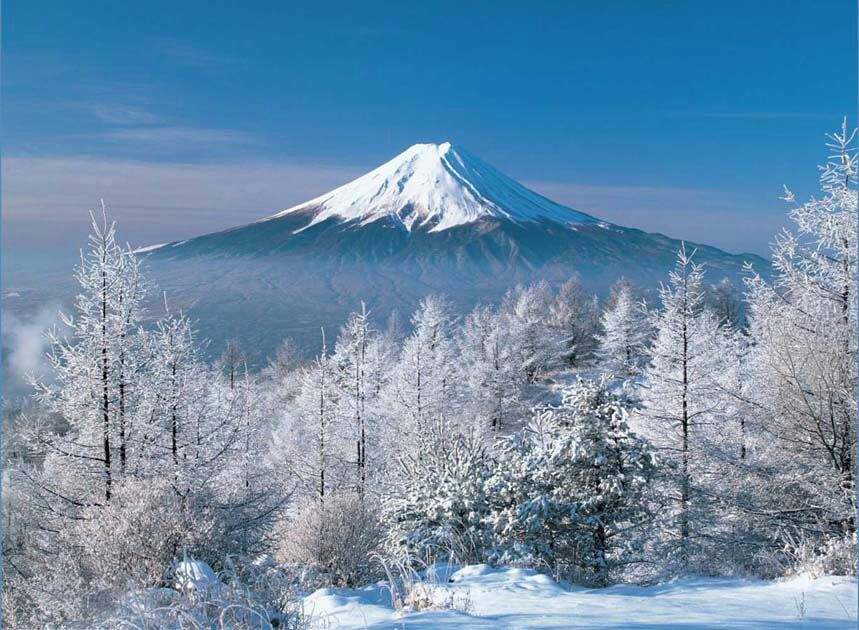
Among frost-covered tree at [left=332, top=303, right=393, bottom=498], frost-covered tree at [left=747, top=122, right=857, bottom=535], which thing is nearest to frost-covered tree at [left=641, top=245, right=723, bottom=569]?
frost-covered tree at [left=747, top=122, right=857, bottom=535]

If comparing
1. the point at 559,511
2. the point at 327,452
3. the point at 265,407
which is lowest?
the point at 265,407

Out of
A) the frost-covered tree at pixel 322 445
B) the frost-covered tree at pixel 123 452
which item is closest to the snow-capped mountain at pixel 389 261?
the frost-covered tree at pixel 322 445

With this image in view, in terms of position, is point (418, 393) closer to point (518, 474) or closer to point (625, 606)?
point (518, 474)

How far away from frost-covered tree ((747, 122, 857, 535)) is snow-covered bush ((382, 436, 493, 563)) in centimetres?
565

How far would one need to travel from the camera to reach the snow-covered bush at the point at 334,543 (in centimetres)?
997

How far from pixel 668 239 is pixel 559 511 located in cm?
20616

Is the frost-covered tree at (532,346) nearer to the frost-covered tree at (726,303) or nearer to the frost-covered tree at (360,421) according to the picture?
the frost-covered tree at (360,421)

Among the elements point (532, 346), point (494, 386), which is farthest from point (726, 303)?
point (494, 386)

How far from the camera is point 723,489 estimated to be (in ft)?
44.5

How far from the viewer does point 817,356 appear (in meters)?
10.4

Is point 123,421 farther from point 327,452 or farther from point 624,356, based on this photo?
point 624,356

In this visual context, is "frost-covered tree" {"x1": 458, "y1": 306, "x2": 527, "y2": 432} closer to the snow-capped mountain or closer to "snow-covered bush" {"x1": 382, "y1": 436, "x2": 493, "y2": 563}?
"snow-covered bush" {"x1": 382, "y1": 436, "x2": 493, "y2": 563}

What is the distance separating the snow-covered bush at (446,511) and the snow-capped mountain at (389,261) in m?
90.1

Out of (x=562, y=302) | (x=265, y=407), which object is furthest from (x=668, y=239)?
(x=265, y=407)
